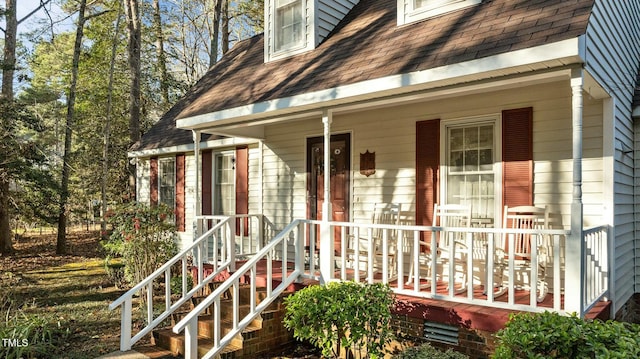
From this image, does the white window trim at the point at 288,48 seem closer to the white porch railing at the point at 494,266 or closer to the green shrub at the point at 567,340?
the white porch railing at the point at 494,266

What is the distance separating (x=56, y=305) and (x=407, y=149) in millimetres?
6340

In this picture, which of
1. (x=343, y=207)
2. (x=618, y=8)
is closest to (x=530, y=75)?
(x=618, y=8)

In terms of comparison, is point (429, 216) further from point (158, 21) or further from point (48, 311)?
point (158, 21)

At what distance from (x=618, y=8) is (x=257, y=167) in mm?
6128

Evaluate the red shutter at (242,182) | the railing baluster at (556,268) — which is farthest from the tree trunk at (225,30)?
the railing baluster at (556,268)

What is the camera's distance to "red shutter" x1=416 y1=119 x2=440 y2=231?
5.91 meters

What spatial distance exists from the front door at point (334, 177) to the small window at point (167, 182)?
4579 mm

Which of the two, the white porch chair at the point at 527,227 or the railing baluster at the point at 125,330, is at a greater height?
the white porch chair at the point at 527,227

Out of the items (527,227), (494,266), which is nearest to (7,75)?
(494,266)

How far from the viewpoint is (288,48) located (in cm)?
747

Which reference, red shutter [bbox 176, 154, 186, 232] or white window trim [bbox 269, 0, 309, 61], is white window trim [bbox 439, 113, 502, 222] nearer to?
white window trim [bbox 269, 0, 309, 61]

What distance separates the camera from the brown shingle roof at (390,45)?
13.3 feet

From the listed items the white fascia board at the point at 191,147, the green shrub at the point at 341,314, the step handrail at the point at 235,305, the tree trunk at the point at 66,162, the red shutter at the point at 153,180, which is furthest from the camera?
the tree trunk at the point at 66,162

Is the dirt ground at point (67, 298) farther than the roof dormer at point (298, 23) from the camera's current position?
No
